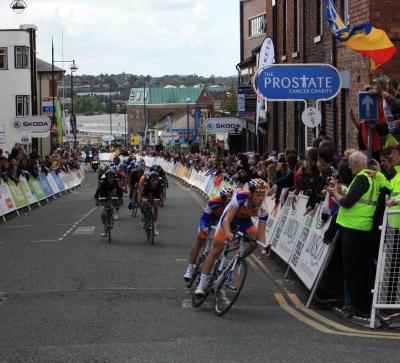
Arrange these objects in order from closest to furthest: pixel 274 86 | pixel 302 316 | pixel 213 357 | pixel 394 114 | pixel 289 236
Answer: pixel 213 357, pixel 302 316, pixel 394 114, pixel 289 236, pixel 274 86

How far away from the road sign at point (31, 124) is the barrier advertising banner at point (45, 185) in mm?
2385

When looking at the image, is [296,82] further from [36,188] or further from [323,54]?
[36,188]

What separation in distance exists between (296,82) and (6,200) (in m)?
13.0

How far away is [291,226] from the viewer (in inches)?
551

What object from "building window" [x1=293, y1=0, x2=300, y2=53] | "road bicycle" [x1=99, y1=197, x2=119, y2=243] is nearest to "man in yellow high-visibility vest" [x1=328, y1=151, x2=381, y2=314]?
"road bicycle" [x1=99, y1=197, x2=119, y2=243]

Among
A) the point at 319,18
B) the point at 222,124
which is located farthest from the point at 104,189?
the point at 222,124

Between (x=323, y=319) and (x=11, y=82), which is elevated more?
(x=11, y=82)

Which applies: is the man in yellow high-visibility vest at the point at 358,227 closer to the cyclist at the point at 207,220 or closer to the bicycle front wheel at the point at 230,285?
the bicycle front wheel at the point at 230,285

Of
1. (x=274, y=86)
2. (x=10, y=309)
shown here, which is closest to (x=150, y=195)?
(x=274, y=86)

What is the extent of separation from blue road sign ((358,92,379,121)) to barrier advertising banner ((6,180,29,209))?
57.2ft

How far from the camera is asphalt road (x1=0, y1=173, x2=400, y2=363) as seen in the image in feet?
27.3

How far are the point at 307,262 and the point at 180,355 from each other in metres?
4.11

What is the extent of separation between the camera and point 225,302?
10.4m

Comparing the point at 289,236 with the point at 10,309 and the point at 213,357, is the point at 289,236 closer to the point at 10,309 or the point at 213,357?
the point at 10,309
